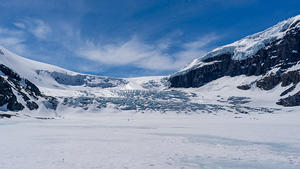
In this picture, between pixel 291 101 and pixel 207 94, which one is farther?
pixel 207 94

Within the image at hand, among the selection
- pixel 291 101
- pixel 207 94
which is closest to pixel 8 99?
pixel 291 101

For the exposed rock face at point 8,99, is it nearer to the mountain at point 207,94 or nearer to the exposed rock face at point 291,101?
the mountain at point 207,94

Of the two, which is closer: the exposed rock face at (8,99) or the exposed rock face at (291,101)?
the exposed rock face at (8,99)

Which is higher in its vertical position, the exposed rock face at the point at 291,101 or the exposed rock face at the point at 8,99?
the exposed rock face at the point at 291,101

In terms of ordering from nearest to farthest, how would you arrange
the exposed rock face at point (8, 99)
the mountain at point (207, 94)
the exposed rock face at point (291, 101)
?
the exposed rock face at point (8, 99) < the mountain at point (207, 94) < the exposed rock face at point (291, 101)

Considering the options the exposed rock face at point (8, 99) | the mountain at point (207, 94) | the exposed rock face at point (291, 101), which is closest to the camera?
the exposed rock face at point (8, 99)

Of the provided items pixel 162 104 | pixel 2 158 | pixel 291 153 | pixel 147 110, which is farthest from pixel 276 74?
pixel 2 158

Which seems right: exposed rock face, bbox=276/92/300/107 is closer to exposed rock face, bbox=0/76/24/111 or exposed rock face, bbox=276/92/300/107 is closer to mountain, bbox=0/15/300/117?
mountain, bbox=0/15/300/117

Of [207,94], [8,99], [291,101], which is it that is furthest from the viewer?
[207,94]

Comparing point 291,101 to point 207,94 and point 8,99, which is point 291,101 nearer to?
point 207,94

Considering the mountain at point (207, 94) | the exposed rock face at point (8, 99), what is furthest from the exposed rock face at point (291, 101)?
the exposed rock face at point (8, 99)

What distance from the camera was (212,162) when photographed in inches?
567

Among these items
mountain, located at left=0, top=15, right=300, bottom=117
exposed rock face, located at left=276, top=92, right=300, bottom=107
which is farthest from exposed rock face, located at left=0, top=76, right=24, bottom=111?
exposed rock face, located at left=276, top=92, right=300, bottom=107

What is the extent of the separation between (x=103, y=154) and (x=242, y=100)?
135499mm
